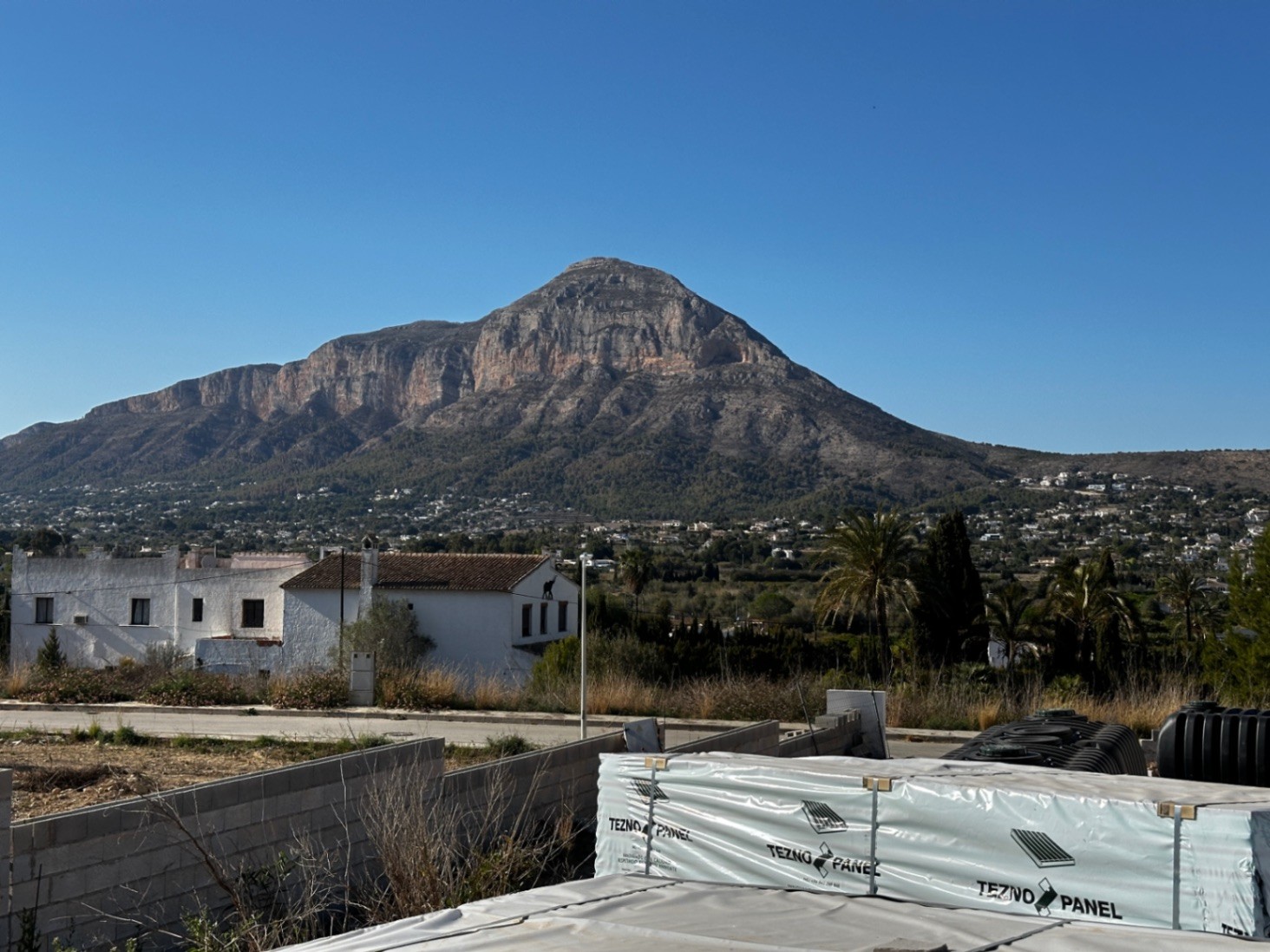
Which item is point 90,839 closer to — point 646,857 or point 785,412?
point 646,857

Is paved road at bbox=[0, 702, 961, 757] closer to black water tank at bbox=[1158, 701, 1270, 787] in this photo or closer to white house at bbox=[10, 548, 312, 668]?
black water tank at bbox=[1158, 701, 1270, 787]

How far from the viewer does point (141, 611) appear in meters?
56.3

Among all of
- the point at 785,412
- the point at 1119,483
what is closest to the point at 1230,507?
the point at 1119,483

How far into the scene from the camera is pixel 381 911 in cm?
761

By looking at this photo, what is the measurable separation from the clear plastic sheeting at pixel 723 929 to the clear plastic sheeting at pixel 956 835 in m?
0.69

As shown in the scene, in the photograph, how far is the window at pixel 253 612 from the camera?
55125 millimetres

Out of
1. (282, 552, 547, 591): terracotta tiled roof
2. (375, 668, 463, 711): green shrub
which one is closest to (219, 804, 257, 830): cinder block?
(375, 668, 463, 711): green shrub

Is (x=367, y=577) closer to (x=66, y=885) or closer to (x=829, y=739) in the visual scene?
(x=829, y=739)

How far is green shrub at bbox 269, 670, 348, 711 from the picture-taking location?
2419cm

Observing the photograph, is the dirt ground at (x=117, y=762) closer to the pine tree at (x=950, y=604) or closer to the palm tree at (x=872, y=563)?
the palm tree at (x=872, y=563)

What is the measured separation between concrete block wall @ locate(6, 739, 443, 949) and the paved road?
30.0ft

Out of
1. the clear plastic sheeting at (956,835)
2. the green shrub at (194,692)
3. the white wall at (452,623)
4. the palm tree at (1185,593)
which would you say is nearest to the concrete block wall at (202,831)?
the clear plastic sheeting at (956,835)

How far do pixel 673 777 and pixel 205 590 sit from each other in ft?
174

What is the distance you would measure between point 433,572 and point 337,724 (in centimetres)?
2942
